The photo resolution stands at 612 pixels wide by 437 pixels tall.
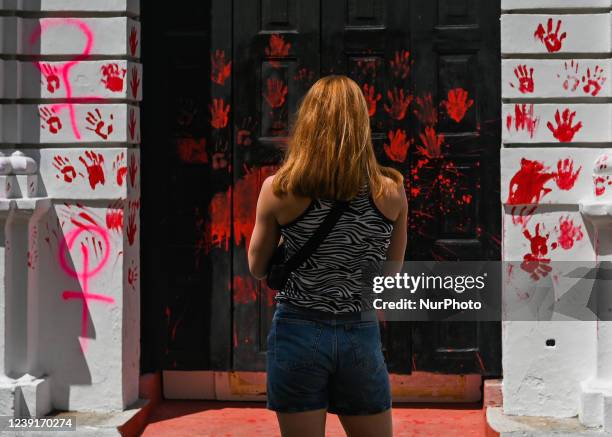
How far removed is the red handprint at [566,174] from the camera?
6.47 meters

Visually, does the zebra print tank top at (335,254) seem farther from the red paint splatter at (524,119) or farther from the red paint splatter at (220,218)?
the red paint splatter at (220,218)

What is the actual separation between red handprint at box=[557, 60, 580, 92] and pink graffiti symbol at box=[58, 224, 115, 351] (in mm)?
3101

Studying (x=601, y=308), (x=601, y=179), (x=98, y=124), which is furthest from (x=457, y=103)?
(x=98, y=124)

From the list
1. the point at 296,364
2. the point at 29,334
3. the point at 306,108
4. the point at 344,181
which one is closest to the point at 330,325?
the point at 296,364

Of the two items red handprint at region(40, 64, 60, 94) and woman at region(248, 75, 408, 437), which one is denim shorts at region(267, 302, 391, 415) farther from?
red handprint at region(40, 64, 60, 94)

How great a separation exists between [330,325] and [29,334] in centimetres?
357

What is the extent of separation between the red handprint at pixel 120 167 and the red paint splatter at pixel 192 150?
58 cm

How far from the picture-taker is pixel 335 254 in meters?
3.62

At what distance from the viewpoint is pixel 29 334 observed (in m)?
6.63

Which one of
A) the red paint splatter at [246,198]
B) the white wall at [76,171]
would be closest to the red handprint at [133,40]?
the white wall at [76,171]

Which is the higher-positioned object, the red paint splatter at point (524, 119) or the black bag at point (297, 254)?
the red paint splatter at point (524, 119)

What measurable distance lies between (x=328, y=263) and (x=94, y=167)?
3466mm

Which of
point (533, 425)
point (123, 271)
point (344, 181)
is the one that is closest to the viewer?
point (344, 181)

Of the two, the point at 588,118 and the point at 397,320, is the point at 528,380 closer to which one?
the point at 397,320
